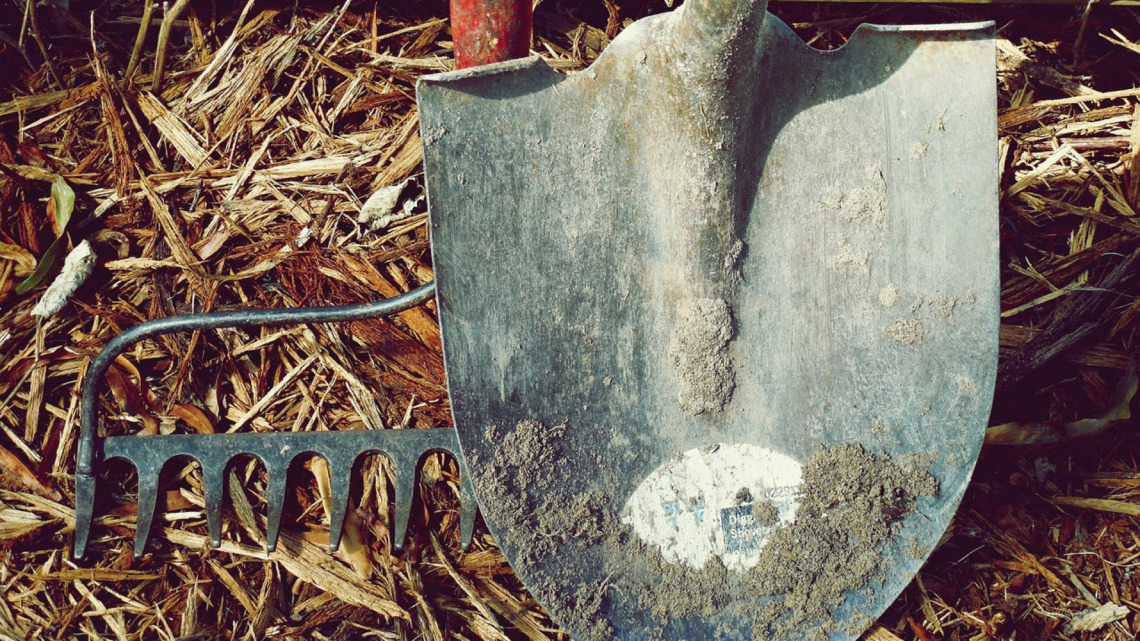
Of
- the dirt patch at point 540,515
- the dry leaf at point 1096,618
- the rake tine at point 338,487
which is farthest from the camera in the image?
the dry leaf at point 1096,618

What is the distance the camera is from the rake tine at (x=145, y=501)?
1.26 meters

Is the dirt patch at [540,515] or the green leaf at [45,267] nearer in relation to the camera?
the dirt patch at [540,515]

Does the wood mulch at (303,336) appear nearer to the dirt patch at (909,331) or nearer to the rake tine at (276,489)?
the rake tine at (276,489)

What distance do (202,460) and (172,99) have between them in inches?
27.5

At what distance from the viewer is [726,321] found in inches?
45.6

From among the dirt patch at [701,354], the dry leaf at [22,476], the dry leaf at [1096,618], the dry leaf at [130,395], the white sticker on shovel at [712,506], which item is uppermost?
the dirt patch at [701,354]

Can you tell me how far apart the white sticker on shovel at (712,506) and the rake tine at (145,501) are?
2.52 feet

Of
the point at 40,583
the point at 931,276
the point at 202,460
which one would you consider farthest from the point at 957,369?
the point at 40,583

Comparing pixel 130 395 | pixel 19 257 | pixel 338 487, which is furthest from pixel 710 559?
pixel 19 257

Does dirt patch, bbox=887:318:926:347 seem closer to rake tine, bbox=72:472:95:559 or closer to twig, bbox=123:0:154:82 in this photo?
rake tine, bbox=72:472:95:559

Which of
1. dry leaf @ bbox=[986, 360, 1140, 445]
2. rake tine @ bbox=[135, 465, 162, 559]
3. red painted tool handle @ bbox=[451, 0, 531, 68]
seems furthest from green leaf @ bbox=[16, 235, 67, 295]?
dry leaf @ bbox=[986, 360, 1140, 445]

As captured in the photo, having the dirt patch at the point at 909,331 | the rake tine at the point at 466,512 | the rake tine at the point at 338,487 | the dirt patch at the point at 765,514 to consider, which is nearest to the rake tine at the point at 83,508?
the rake tine at the point at 338,487

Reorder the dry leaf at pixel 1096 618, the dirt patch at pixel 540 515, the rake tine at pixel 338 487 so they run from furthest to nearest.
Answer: the dry leaf at pixel 1096 618 < the rake tine at pixel 338 487 < the dirt patch at pixel 540 515

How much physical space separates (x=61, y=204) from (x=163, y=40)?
36 centimetres
